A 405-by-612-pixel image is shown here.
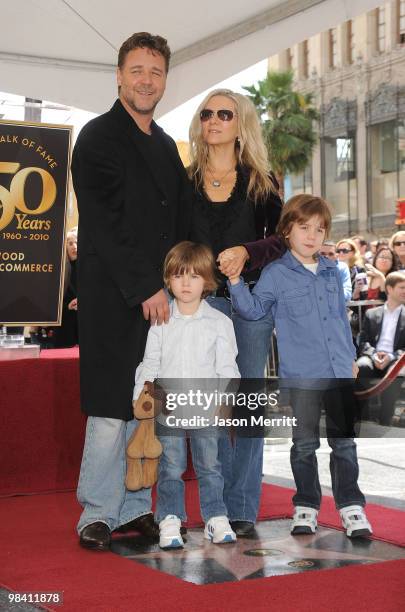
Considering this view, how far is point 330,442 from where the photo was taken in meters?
4.05

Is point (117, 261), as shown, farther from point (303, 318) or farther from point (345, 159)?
point (345, 159)

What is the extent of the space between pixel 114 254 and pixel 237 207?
585mm

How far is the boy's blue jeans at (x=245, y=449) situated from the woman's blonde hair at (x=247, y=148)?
51 cm

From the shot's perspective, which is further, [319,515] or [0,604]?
[319,515]

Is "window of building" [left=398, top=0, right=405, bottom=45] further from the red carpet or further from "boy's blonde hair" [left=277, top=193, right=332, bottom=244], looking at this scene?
the red carpet

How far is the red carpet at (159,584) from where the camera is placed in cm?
283

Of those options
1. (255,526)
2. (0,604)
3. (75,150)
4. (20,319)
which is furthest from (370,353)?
(0,604)

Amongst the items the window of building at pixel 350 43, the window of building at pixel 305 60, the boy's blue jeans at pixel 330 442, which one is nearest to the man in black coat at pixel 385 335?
the boy's blue jeans at pixel 330 442

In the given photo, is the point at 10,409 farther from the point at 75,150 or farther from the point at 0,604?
the point at 0,604

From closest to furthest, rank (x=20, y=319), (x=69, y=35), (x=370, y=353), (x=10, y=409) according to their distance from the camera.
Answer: (x=10, y=409) < (x=20, y=319) < (x=69, y=35) < (x=370, y=353)

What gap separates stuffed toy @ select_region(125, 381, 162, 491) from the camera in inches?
146

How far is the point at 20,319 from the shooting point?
5.49m

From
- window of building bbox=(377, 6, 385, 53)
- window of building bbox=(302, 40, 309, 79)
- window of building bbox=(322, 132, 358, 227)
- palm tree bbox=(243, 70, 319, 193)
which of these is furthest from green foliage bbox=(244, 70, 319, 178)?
window of building bbox=(302, 40, 309, 79)

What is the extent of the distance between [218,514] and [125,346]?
2.48 feet
